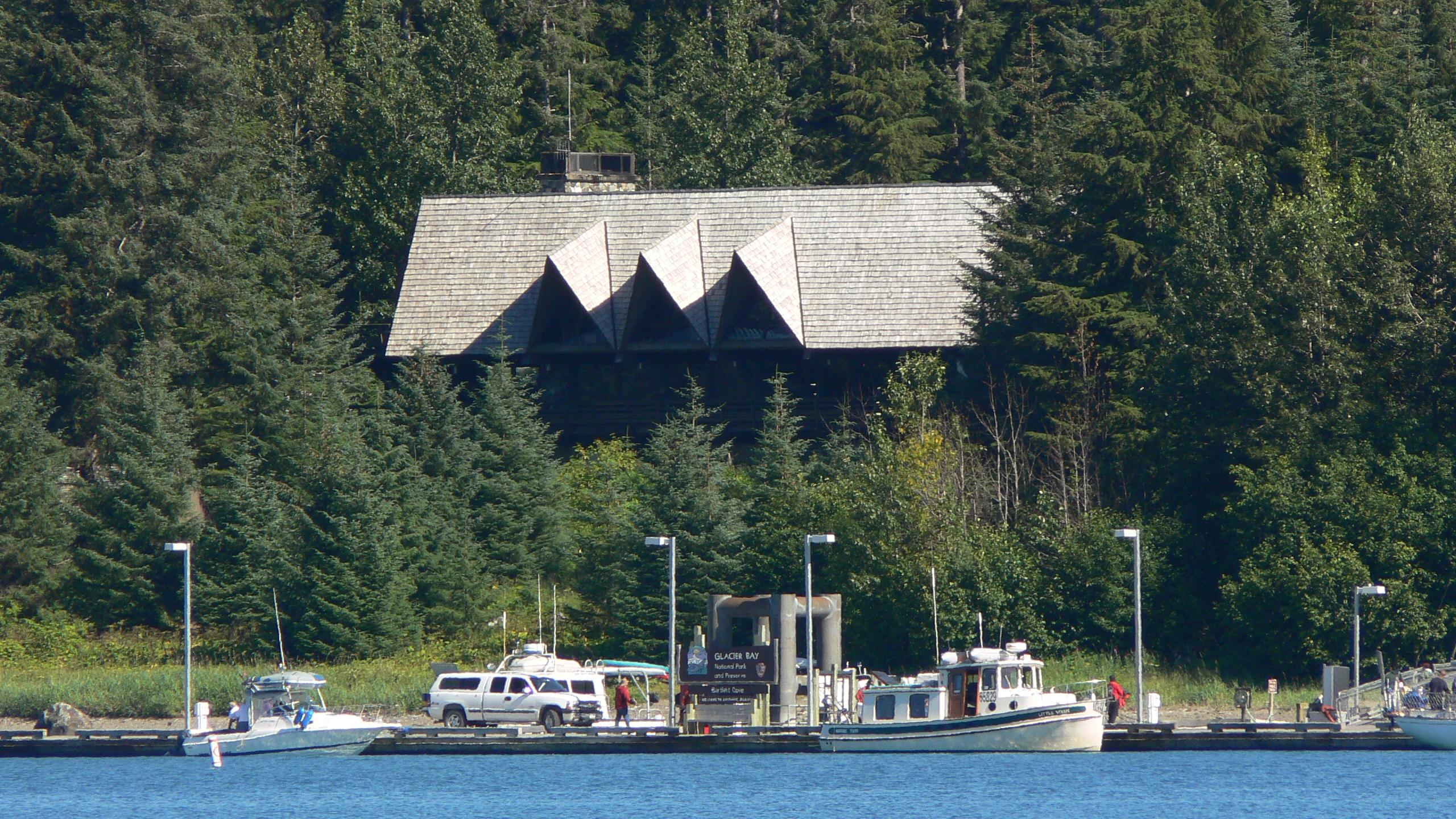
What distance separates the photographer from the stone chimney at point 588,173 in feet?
216

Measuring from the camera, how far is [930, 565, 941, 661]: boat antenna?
43.2 m

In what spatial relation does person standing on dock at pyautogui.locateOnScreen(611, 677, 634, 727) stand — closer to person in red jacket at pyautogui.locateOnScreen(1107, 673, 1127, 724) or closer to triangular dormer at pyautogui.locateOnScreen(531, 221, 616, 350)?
person in red jacket at pyautogui.locateOnScreen(1107, 673, 1127, 724)

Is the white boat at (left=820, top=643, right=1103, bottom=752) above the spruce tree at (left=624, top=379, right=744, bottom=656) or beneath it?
beneath

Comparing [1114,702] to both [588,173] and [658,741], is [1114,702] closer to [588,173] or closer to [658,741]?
[658,741]

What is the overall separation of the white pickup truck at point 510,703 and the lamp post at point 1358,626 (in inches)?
595

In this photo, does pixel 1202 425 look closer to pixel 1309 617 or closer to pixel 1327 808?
pixel 1309 617

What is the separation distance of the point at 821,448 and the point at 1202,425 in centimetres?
1140

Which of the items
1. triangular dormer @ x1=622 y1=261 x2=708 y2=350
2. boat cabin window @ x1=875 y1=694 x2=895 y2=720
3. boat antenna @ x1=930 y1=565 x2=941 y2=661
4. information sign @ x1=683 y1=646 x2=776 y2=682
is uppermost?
triangular dormer @ x1=622 y1=261 x2=708 y2=350

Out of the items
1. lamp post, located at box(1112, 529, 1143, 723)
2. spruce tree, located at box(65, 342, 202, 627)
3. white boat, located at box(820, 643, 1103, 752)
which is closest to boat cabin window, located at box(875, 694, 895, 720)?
white boat, located at box(820, 643, 1103, 752)

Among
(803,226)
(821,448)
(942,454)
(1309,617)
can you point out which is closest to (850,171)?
(803,226)

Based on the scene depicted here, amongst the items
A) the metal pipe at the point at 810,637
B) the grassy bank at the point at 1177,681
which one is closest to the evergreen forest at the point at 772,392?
the grassy bank at the point at 1177,681

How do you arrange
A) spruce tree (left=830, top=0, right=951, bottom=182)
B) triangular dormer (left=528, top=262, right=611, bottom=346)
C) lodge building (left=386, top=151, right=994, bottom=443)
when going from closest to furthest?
lodge building (left=386, top=151, right=994, bottom=443), triangular dormer (left=528, top=262, right=611, bottom=346), spruce tree (left=830, top=0, right=951, bottom=182)

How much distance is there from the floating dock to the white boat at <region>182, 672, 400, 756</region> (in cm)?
111

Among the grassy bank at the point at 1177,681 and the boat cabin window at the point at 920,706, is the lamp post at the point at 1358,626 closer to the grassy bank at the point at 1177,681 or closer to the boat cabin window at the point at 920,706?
the grassy bank at the point at 1177,681
